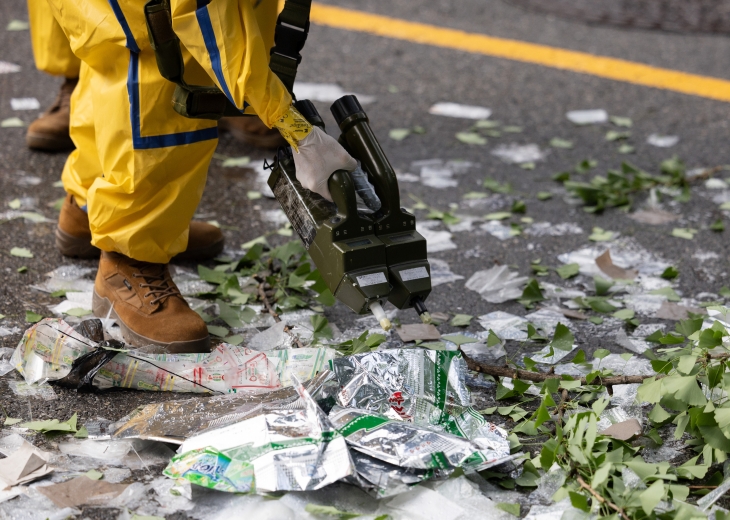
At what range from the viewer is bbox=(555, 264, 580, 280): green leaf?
2.70 m

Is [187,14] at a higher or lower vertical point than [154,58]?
higher

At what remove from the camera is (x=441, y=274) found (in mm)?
2701

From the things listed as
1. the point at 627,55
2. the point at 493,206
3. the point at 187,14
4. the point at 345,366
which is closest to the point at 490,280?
→ the point at 493,206

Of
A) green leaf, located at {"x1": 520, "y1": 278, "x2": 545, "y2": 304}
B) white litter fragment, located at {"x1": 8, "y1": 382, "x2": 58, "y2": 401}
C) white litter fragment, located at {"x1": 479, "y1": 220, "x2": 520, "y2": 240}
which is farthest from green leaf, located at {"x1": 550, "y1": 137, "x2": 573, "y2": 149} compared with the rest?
white litter fragment, located at {"x1": 8, "y1": 382, "x2": 58, "y2": 401}

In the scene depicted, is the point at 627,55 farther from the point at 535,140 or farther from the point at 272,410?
the point at 272,410

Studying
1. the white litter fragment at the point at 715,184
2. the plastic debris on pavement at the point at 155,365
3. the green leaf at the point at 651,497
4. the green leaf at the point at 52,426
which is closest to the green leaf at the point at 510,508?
the green leaf at the point at 651,497

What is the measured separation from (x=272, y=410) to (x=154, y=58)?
868 millimetres

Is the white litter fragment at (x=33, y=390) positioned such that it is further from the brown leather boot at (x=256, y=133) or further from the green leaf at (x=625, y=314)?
the brown leather boot at (x=256, y=133)

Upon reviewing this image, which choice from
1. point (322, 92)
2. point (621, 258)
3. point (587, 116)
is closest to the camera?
point (621, 258)

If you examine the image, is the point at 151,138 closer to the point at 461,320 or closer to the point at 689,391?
the point at 461,320

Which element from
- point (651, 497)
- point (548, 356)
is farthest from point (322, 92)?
point (651, 497)

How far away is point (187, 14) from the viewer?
177 cm

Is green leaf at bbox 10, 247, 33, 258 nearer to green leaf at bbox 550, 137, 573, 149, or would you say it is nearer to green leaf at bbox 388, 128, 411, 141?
green leaf at bbox 388, 128, 411, 141

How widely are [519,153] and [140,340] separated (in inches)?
78.6
